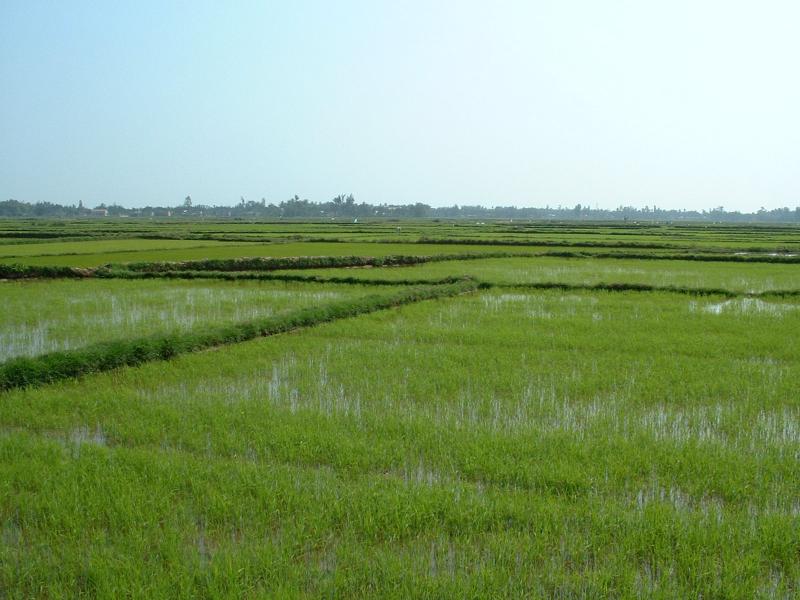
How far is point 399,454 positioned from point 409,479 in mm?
312

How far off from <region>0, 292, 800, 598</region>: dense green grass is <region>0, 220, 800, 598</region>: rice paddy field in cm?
1

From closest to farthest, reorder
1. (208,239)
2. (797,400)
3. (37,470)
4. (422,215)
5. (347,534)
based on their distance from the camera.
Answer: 1. (347,534)
2. (37,470)
3. (797,400)
4. (208,239)
5. (422,215)

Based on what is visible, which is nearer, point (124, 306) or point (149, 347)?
point (149, 347)

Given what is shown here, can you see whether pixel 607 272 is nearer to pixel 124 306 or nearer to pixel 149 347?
pixel 124 306

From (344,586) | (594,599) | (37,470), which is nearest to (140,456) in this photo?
(37,470)

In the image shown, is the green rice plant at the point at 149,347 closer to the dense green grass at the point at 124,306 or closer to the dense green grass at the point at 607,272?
the dense green grass at the point at 124,306

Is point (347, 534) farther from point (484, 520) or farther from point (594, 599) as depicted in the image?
point (594, 599)

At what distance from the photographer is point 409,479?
3.68 metres

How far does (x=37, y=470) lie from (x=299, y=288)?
884cm

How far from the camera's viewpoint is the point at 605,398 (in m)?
5.33

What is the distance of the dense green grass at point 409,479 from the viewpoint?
2736mm

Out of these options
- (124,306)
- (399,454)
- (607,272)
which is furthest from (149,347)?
(607,272)

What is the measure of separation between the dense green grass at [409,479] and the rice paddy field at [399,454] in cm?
1

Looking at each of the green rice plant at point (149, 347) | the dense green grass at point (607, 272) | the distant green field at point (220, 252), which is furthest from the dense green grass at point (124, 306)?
the distant green field at point (220, 252)
